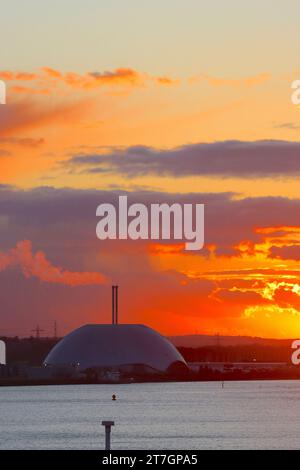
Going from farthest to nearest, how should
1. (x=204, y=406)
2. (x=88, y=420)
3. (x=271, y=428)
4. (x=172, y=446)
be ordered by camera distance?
(x=204, y=406)
(x=88, y=420)
(x=271, y=428)
(x=172, y=446)

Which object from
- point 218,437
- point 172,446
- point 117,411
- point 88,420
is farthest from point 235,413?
point 172,446

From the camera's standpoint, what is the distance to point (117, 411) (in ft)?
460

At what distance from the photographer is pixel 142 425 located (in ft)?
346

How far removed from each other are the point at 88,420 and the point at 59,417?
7665 mm

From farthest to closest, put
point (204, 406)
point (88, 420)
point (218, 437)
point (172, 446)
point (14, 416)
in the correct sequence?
point (204, 406) → point (14, 416) → point (88, 420) → point (218, 437) → point (172, 446)

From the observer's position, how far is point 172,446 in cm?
7706
